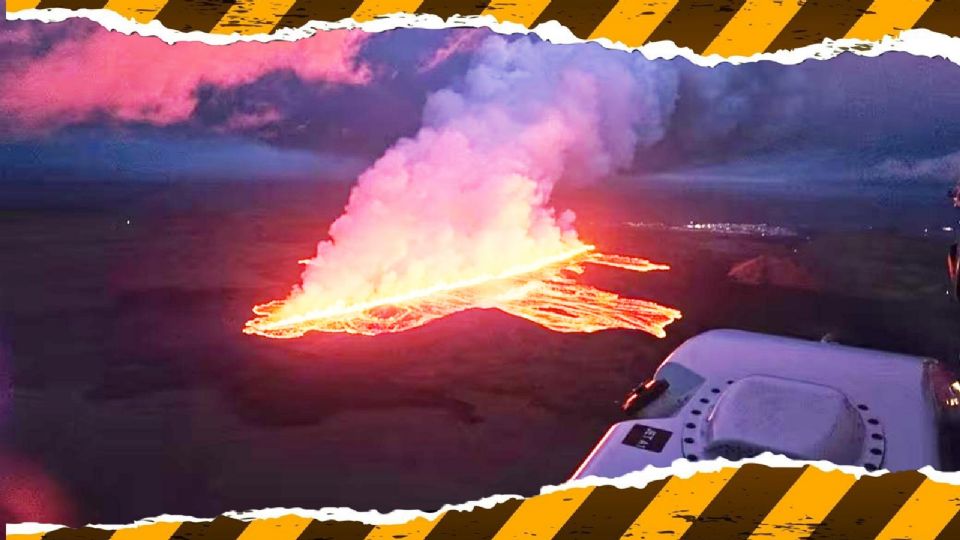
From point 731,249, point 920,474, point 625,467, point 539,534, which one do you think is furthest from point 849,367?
point 731,249

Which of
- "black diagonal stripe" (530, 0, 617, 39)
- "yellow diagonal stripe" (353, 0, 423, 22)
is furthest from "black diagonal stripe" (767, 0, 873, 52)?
"yellow diagonal stripe" (353, 0, 423, 22)

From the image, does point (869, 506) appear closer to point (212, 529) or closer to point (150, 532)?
point (212, 529)

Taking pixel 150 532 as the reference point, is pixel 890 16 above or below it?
above

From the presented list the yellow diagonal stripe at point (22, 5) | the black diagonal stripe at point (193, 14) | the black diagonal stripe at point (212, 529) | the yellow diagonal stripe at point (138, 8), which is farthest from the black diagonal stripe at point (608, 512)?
the yellow diagonal stripe at point (22, 5)

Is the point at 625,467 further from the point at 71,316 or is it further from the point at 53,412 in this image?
the point at 71,316

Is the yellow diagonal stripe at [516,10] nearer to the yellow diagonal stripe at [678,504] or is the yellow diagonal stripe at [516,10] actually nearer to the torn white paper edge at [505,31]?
the torn white paper edge at [505,31]

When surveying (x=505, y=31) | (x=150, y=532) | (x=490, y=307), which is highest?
(x=505, y=31)

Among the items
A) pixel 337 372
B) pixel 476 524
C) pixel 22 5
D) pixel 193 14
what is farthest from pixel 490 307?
pixel 22 5

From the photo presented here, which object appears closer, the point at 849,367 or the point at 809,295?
the point at 849,367
